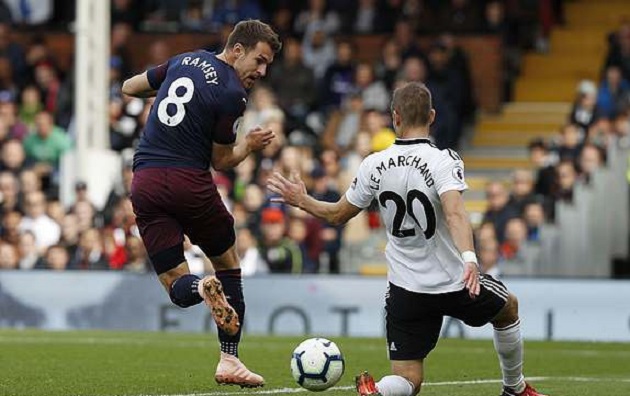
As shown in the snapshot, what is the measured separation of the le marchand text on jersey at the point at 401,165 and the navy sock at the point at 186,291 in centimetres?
131

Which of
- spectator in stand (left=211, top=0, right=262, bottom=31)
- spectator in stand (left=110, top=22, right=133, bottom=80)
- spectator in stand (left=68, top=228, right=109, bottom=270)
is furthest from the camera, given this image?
spectator in stand (left=211, top=0, right=262, bottom=31)

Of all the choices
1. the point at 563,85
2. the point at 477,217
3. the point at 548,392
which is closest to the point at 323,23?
the point at 563,85

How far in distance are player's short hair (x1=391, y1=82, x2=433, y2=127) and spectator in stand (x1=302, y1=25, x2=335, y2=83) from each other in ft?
51.6

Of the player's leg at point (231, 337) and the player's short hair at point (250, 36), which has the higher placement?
the player's short hair at point (250, 36)

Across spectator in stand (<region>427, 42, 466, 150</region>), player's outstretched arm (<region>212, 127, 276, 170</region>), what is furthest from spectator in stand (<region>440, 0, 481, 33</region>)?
player's outstretched arm (<region>212, 127, 276, 170</region>)

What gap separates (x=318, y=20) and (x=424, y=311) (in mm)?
17257

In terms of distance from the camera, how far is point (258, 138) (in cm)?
1052

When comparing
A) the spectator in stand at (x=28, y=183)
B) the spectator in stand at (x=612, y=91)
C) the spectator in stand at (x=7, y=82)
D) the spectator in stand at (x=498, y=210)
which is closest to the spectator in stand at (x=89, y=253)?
the spectator in stand at (x=28, y=183)

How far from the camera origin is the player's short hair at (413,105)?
9672 millimetres

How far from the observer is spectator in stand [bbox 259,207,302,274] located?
2011 centimetres

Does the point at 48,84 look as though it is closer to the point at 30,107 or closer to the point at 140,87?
the point at 30,107

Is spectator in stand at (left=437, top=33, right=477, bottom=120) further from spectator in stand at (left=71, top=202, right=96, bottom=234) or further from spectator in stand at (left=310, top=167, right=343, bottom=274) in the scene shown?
spectator in stand at (left=71, top=202, right=96, bottom=234)

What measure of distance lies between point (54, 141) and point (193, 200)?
13.9 m

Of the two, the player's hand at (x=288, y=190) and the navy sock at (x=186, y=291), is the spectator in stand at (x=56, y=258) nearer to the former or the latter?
the navy sock at (x=186, y=291)
